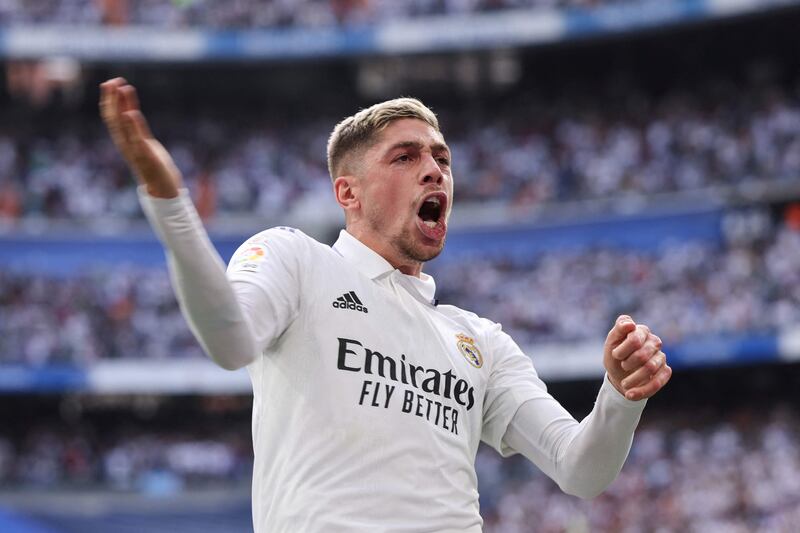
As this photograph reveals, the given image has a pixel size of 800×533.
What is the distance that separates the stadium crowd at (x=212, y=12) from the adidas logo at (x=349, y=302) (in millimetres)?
26461

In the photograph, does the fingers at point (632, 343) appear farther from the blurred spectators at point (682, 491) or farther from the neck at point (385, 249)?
the blurred spectators at point (682, 491)

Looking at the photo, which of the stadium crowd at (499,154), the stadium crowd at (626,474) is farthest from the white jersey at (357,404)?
the stadium crowd at (499,154)

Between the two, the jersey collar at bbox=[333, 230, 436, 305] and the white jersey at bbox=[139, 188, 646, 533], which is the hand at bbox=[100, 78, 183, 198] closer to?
the white jersey at bbox=[139, 188, 646, 533]

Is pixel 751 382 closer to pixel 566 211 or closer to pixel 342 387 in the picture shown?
pixel 566 211

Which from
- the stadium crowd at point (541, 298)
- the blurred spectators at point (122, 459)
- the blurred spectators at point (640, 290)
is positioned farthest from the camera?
the blurred spectators at point (122, 459)

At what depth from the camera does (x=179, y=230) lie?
2.68 m

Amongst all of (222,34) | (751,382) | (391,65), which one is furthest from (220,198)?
(751,382)

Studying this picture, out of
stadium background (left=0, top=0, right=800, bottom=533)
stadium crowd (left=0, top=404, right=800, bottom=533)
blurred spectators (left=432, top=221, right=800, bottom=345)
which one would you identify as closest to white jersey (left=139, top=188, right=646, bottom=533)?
stadium crowd (left=0, top=404, right=800, bottom=533)

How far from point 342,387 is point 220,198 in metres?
26.7

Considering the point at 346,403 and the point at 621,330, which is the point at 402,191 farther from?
the point at 621,330

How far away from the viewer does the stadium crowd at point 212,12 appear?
29547mm

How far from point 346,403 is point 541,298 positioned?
2102 centimetres

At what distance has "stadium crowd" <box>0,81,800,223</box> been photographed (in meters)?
25.6

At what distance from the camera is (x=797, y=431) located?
21672 mm
